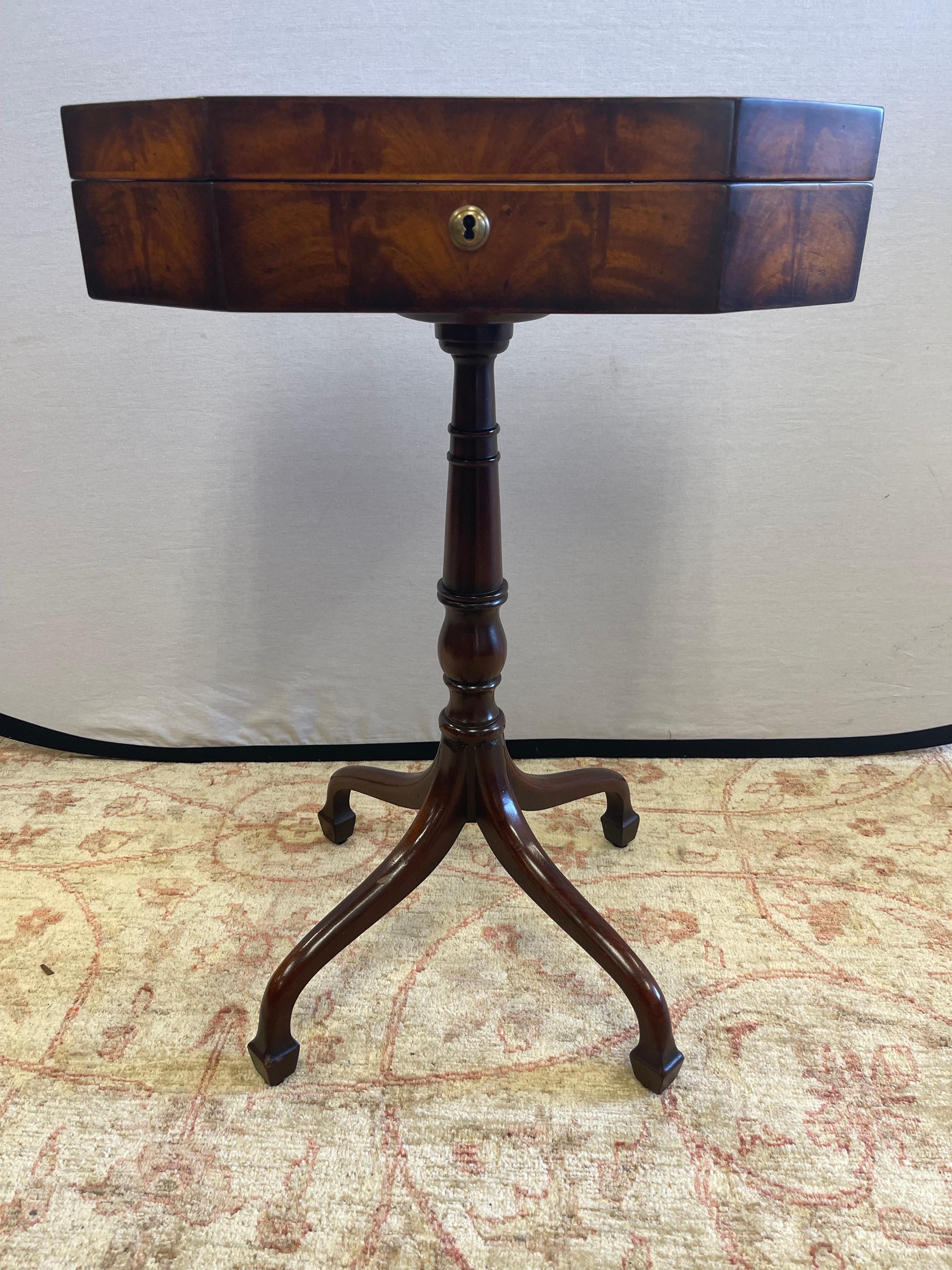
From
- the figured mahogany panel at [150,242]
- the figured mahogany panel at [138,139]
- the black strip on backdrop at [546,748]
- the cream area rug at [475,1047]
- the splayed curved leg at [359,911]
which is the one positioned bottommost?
the black strip on backdrop at [546,748]

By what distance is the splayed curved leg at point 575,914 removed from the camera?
36.1 inches

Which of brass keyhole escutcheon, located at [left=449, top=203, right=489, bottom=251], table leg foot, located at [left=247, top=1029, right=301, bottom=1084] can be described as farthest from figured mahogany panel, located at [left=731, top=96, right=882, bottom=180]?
table leg foot, located at [left=247, top=1029, right=301, bottom=1084]

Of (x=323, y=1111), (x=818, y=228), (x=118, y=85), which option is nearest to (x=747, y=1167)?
(x=323, y=1111)

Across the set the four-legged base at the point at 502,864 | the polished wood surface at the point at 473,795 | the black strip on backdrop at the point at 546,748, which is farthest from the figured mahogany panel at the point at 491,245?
the black strip on backdrop at the point at 546,748

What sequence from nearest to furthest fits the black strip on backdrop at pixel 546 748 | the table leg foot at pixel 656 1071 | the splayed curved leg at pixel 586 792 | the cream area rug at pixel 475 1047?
the cream area rug at pixel 475 1047, the table leg foot at pixel 656 1071, the splayed curved leg at pixel 586 792, the black strip on backdrop at pixel 546 748

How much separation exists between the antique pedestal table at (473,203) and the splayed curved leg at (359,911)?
0.53m

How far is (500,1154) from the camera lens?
0.85m

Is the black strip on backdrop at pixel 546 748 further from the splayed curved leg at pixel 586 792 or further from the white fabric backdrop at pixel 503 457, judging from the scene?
the splayed curved leg at pixel 586 792

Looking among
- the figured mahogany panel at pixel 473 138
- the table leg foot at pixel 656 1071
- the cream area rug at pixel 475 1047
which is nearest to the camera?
the figured mahogany panel at pixel 473 138

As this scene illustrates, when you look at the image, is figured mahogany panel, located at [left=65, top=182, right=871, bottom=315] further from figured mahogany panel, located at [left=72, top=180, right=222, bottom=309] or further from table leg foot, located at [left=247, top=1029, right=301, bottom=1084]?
table leg foot, located at [left=247, top=1029, right=301, bottom=1084]

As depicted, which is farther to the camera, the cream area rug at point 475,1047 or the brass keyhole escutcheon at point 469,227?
the cream area rug at point 475,1047

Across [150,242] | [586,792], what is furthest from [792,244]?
[586,792]

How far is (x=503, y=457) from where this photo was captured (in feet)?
4.61

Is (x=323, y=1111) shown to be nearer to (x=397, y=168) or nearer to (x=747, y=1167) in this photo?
(x=747, y=1167)
